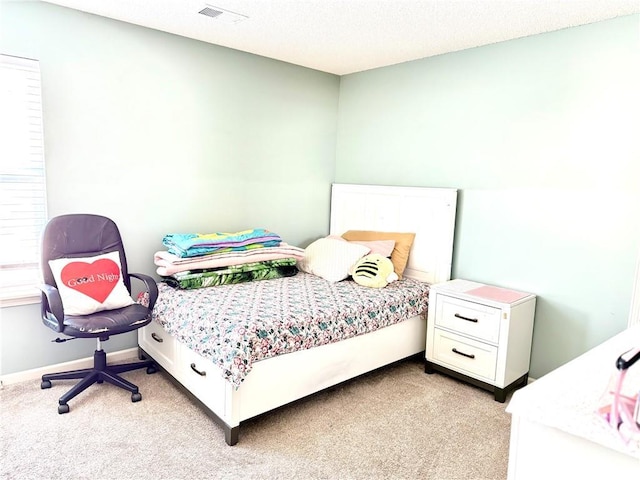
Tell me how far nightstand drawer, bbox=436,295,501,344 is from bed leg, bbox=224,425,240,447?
1.56 meters

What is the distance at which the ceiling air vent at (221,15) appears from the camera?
8.88 feet

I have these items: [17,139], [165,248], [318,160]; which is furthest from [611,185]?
[17,139]

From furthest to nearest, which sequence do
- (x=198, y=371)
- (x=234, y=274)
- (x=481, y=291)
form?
1. (x=234, y=274)
2. (x=481, y=291)
3. (x=198, y=371)

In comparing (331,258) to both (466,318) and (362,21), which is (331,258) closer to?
(466,318)

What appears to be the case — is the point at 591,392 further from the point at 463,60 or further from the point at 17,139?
the point at 17,139

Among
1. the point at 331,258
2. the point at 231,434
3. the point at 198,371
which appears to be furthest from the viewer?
the point at 331,258

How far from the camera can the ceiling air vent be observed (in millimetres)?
2706

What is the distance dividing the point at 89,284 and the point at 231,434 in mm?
1270

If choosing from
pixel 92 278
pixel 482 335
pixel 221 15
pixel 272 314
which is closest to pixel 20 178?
pixel 92 278

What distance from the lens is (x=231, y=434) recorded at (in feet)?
7.50

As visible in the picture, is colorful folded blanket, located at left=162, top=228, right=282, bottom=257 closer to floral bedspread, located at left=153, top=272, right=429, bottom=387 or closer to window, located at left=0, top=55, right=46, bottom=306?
floral bedspread, located at left=153, top=272, right=429, bottom=387

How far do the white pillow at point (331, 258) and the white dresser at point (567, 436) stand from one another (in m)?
2.27

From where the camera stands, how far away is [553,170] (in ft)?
9.64

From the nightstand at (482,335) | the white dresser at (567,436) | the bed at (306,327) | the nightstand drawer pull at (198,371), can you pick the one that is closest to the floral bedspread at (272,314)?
the bed at (306,327)
